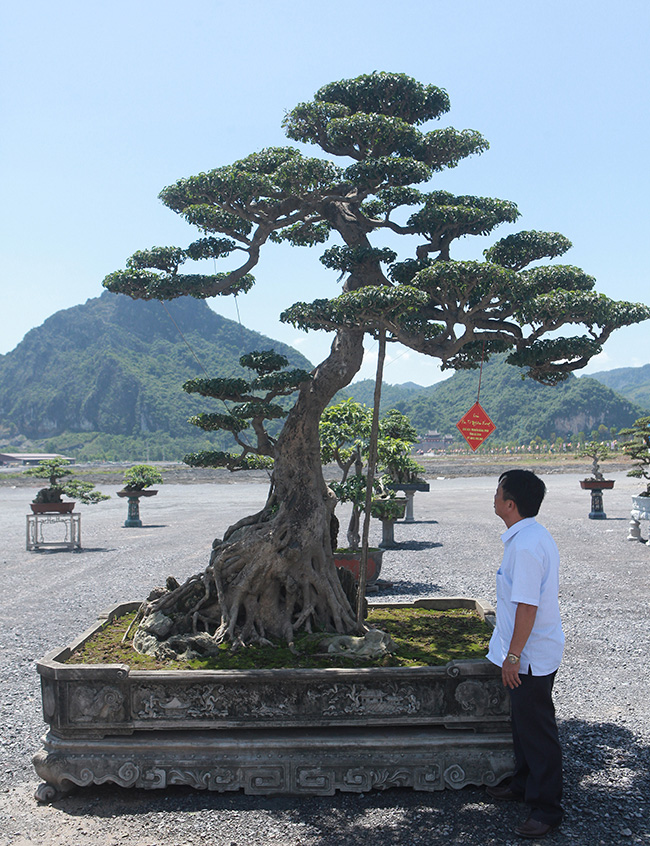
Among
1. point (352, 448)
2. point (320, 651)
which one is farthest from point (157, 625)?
point (352, 448)

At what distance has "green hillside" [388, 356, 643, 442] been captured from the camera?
14400 centimetres

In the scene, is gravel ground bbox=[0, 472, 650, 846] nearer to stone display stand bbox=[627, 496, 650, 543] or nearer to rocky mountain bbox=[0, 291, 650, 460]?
stone display stand bbox=[627, 496, 650, 543]

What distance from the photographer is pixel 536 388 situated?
160 meters

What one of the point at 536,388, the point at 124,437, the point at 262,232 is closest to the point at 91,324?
the point at 124,437

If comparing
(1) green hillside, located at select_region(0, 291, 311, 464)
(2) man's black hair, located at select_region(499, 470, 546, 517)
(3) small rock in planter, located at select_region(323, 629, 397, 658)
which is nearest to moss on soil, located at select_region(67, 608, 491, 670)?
(3) small rock in planter, located at select_region(323, 629, 397, 658)

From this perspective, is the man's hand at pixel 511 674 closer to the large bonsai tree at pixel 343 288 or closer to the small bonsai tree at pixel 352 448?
the large bonsai tree at pixel 343 288

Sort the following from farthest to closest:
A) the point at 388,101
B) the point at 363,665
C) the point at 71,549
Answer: the point at 71,549
the point at 388,101
the point at 363,665

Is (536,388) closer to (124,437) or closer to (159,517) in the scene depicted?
(124,437)

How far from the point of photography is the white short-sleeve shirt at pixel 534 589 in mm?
3457

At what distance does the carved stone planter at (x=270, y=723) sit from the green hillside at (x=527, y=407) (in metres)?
127

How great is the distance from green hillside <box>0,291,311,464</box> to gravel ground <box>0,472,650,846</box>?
12769 cm

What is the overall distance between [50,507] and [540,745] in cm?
1422

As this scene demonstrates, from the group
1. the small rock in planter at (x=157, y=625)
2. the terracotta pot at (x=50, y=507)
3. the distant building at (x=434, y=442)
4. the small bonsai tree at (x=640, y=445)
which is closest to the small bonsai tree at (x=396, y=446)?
the small bonsai tree at (x=640, y=445)

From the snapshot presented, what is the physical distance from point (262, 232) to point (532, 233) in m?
2.23
